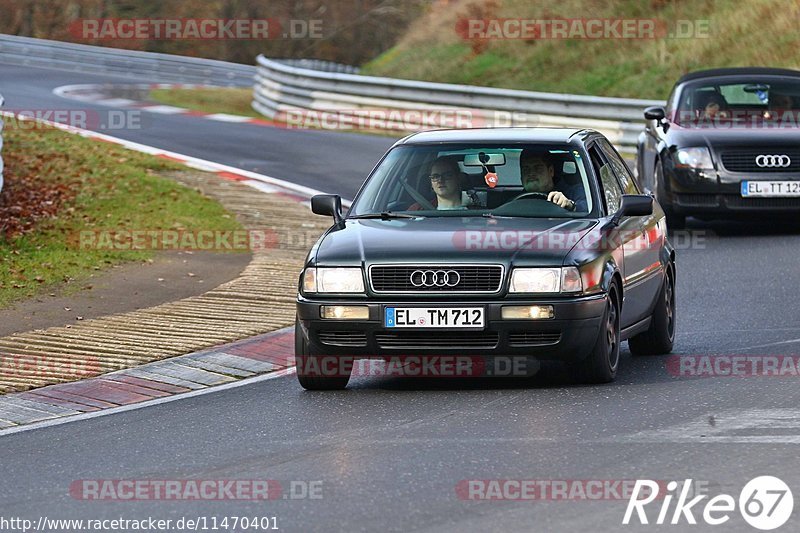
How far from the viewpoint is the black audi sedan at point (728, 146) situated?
1678 centimetres

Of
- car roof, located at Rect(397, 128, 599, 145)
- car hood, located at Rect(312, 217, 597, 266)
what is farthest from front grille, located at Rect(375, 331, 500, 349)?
car roof, located at Rect(397, 128, 599, 145)

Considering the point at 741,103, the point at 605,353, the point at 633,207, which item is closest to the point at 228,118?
the point at 741,103

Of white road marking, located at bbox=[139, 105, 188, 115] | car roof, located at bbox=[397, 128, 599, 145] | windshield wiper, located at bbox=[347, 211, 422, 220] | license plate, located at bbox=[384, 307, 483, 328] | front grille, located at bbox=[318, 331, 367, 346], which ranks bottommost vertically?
front grille, located at bbox=[318, 331, 367, 346]

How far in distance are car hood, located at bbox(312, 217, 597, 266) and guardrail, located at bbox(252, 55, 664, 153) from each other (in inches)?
616

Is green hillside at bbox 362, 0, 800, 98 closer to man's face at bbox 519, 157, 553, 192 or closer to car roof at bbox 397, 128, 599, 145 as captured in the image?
car roof at bbox 397, 128, 599, 145

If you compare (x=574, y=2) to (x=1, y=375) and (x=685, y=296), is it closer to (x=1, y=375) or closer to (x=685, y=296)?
(x=685, y=296)

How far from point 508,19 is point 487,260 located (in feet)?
94.8

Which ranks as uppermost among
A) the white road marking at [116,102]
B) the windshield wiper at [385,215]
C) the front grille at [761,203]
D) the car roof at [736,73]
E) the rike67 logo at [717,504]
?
the car roof at [736,73]

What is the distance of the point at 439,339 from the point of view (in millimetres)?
8984

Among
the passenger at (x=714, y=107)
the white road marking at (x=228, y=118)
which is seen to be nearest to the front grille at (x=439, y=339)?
the passenger at (x=714, y=107)

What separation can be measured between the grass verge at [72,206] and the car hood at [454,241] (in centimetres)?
447

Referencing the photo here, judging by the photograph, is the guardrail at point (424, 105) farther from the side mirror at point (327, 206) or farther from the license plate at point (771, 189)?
the side mirror at point (327, 206)

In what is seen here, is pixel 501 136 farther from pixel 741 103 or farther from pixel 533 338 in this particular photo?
pixel 741 103

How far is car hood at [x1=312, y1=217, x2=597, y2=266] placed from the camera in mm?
9000
